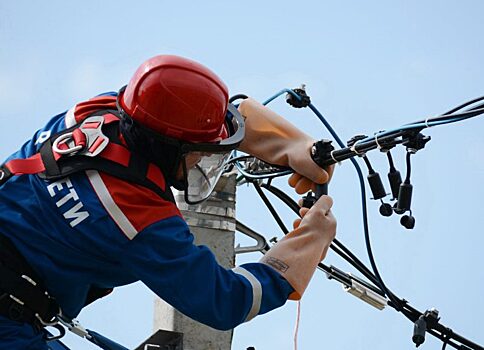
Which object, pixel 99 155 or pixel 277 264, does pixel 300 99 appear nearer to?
pixel 277 264

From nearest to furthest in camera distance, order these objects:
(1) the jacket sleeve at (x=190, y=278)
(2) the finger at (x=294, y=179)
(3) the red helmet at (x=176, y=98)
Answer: (1) the jacket sleeve at (x=190, y=278) → (3) the red helmet at (x=176, y=98) → (2) the finger at (x=294, y=179)

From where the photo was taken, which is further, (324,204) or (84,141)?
(324,204)

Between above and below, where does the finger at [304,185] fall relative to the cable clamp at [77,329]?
above

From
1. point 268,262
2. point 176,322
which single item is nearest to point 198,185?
point 268,262

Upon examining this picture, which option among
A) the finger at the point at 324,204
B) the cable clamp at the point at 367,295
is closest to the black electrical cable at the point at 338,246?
the cable clamp at the point at 367,295

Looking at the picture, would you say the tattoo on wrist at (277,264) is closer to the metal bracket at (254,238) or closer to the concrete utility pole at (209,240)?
the concrete utility pole at (209,240)

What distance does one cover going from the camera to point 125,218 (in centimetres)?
471

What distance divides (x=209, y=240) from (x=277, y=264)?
1.48 m

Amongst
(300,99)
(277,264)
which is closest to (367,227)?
(300,99)

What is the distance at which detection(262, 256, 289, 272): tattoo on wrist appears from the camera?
5113 millimetres

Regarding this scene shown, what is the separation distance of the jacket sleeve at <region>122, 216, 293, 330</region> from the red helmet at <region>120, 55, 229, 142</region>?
0.41 meters

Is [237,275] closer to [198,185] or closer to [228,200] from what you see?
[198,185]

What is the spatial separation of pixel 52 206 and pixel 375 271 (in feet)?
7.60

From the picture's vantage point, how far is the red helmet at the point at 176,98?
4.91 metres
